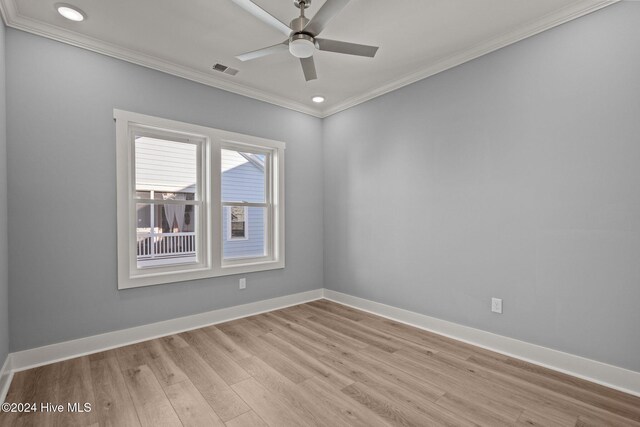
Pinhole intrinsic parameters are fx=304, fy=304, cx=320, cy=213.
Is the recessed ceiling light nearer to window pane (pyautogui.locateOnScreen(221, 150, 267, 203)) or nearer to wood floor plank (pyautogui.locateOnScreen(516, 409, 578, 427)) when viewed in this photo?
window pane (pyautogui.locateOnScreen(221, 150, 267, 203))

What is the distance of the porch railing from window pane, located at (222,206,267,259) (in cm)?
39

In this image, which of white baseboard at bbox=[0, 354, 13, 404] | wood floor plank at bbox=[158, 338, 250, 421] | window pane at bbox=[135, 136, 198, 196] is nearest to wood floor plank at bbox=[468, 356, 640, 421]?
wood floor plank at bbox=[158, 338, 250, 421]

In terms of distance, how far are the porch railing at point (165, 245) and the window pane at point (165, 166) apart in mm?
426

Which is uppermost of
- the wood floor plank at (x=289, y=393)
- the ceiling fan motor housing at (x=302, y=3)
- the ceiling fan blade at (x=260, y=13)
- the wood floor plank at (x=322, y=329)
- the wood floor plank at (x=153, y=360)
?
the ceiling fan motor housing at (x=302, y=3)

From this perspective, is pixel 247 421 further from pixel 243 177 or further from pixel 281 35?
pixel 281 35

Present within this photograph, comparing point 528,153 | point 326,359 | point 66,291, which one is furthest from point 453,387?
point 66,291

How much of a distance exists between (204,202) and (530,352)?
3406 millimetres

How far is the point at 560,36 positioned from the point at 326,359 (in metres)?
3.18

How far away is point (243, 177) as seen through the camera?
3828mm

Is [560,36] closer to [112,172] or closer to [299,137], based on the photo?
[299,137]

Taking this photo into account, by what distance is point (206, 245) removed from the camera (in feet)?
11.2

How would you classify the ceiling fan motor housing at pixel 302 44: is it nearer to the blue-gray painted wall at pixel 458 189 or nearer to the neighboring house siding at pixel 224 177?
the blue-gray painted wall at pixel 458 189

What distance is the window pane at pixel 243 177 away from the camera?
11.9 ft

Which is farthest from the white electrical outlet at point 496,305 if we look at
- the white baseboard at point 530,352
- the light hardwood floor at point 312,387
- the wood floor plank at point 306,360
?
the wood floor plank at point 306,360
